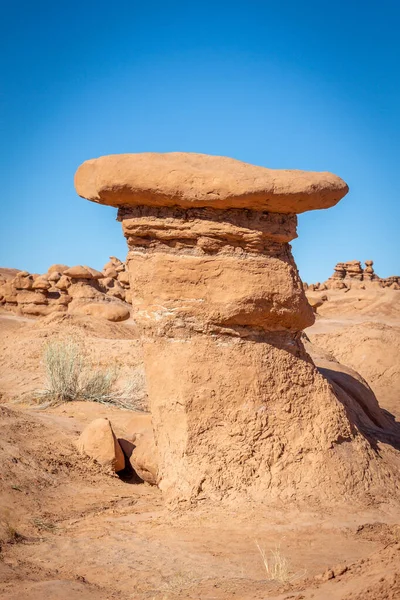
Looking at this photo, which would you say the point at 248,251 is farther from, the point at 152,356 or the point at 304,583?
the point at 304,583

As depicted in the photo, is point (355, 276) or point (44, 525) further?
point (355, 276)

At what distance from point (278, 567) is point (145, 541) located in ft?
3.46

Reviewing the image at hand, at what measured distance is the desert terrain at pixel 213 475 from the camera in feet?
12.8

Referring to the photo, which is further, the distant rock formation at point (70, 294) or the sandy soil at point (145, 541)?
the distant rock formation at point (70, 294)

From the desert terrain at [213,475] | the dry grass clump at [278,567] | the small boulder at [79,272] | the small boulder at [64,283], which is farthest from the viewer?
the small boulder at [64,283]

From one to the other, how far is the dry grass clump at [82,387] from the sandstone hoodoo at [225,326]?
436cm

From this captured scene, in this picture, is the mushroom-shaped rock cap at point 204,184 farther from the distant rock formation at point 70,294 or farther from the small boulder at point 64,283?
the small boulder at point 64,283

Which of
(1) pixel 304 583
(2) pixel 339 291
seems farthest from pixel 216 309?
(2) pixel 339 291

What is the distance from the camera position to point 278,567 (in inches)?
150

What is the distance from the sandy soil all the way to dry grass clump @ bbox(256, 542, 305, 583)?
0.11 ft

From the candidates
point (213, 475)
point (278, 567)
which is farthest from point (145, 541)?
point (278, 567)

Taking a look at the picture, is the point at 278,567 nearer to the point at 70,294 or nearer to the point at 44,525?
the point at 44,525

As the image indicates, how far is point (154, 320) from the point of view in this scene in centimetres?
534

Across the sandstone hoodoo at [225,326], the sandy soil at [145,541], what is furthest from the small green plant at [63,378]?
the sandstone hoodoo at [225,326]
